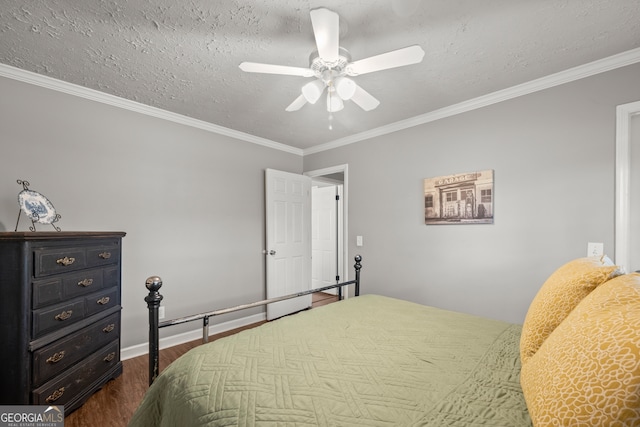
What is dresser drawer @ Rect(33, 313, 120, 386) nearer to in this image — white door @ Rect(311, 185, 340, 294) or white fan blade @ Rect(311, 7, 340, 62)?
white fan blade @ Rect(311, 7, 340, 62)

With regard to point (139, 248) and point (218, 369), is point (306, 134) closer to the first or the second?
point (139, 248)

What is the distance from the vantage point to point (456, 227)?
9.23 ft

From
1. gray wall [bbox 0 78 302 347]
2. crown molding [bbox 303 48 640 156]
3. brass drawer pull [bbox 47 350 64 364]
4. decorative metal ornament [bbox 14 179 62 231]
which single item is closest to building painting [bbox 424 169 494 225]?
crown molding [bbox 303 48 640 156]

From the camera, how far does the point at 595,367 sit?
1.80ft

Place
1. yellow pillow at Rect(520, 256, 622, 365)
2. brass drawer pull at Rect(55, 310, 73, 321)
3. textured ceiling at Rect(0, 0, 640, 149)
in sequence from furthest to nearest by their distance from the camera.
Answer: brass drawer pull at Rect(55, 310, 73, 321) → textured ceiling at Rect(0, 0, 640, 149) → yellow pillow at Rect(520, 256, 622, 365)

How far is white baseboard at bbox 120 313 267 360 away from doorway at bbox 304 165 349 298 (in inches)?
69.4

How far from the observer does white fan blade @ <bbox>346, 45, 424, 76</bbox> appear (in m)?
1.47

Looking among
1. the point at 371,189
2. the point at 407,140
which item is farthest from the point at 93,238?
the point at 407,140

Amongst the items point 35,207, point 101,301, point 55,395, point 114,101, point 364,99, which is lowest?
point 55,395

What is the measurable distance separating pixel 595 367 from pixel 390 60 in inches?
60.6

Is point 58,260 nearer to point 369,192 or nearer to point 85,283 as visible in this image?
point 85,283

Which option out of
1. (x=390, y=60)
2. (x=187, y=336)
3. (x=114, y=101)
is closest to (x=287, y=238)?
(x=187, y=336)

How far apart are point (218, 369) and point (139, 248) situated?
2213mm

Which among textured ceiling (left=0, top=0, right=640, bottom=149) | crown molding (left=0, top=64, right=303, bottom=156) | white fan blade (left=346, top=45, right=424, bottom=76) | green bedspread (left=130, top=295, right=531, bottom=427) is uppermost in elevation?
textured ceiling (left=0, top=0, right=640, bottom=149)
